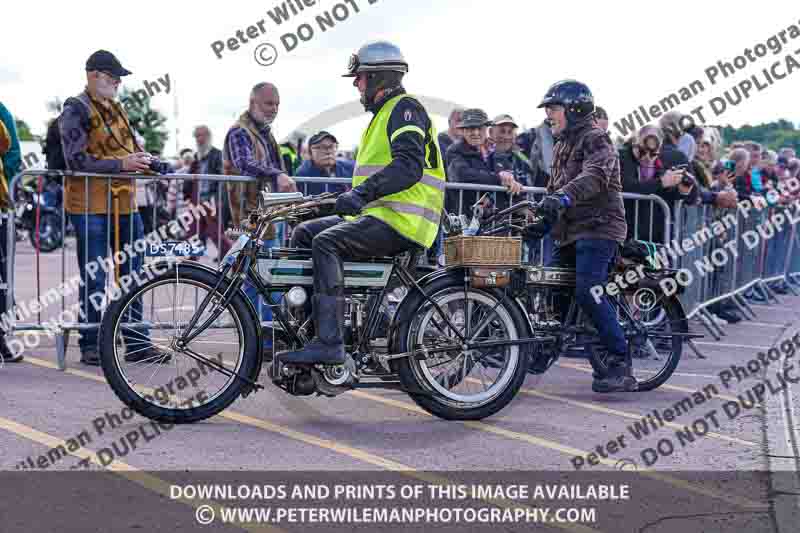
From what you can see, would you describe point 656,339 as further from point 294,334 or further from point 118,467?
point 118,467

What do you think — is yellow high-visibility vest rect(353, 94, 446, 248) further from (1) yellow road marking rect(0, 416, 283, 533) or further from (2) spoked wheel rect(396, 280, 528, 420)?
(1) yellow road marking rect(0, 416, 283, 533)

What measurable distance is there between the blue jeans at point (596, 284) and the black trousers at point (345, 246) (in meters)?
1.52

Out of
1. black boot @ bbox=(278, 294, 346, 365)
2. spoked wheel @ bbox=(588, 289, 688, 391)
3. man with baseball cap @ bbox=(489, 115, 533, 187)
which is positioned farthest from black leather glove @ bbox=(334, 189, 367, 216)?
man with baseball cap @ bbox=(489, 115, 533, 187)

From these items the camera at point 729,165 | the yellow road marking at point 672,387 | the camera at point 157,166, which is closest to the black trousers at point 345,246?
the camera at point 157,166

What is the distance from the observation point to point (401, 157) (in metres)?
6.37

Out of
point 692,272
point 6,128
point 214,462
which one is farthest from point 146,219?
point 214,462

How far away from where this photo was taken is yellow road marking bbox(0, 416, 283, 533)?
4.75m

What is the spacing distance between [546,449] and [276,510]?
1.82 metres

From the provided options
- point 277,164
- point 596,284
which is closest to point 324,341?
point 596,284

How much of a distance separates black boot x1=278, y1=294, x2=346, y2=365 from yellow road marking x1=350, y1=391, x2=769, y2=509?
2.93 ft

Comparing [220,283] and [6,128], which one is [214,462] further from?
[6,128]

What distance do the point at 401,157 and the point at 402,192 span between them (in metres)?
0.24

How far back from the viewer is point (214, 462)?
5.52m

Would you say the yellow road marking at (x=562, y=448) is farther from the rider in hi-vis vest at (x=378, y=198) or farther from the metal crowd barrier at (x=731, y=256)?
the metal crowd barrier at (x=731, y=256)
